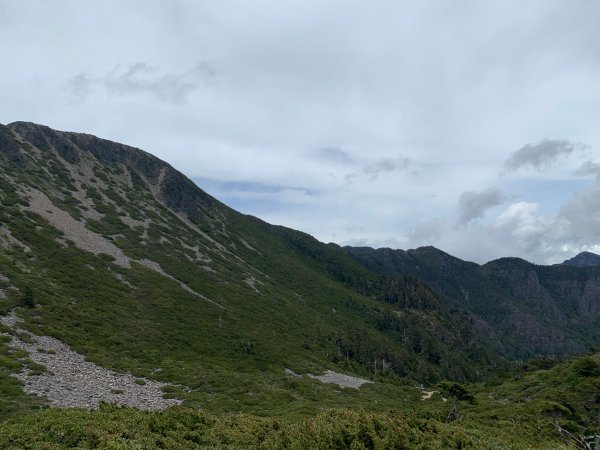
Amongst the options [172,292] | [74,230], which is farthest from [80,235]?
[172,292]

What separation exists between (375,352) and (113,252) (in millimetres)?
92364

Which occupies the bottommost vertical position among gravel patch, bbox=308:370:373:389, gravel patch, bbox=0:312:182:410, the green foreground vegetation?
gravel patch, bbox=308:370:373:389

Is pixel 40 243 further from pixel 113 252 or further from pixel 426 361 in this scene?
pixel 426 361

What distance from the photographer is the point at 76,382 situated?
3597cm

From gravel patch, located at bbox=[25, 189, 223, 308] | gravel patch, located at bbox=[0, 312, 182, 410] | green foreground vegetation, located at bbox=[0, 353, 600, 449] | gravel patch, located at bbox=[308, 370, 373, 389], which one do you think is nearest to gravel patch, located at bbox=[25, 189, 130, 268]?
gravel patch, located at bbox=[25, 189, 223, 308]

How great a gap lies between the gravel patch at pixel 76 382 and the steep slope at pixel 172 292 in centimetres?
221

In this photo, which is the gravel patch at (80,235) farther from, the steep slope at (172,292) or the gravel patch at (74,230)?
the steep slope at (172,292)

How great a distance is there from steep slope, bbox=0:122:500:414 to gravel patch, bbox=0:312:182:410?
7.24 feet

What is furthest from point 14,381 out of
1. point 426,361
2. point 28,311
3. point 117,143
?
point 117,143

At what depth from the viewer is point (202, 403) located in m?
39.7

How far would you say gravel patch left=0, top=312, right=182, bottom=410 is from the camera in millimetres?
31891

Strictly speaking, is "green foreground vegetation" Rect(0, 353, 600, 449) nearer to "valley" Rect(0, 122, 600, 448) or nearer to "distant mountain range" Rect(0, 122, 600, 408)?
"valley" Rect(0, 122, 600, 448)

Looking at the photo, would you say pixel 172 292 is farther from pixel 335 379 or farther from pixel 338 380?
pixel 338 380

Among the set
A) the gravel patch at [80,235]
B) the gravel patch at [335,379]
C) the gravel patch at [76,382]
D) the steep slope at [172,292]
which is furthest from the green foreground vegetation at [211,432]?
the gravel patch at [80,235]
